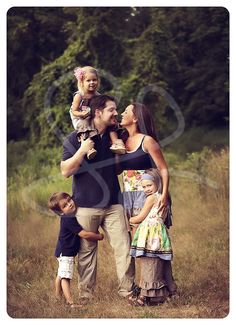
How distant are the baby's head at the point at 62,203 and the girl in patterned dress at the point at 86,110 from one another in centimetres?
46

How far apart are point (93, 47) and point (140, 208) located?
4240 mm

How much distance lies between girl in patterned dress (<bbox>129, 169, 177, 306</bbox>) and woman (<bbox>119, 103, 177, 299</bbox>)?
48mm

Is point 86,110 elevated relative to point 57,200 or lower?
elevated

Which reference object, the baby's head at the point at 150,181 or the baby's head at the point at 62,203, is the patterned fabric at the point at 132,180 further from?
the baby's head at the point at 62,203

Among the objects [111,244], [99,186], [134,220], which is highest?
[99,186]

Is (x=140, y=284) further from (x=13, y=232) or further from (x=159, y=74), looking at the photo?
(x=159, y=74)

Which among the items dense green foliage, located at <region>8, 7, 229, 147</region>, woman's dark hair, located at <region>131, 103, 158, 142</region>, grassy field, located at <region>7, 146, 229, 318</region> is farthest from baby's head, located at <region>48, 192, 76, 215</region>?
dense green foliage, located at <region>8, 7, 229, 147</region>

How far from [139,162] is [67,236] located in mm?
998

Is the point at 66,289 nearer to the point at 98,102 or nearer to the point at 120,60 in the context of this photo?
the point at 98,102

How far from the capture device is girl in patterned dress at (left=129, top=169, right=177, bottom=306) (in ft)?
25.0

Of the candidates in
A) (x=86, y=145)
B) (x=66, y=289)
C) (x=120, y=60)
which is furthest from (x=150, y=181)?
(x=120, y=60)

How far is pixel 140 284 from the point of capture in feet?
25.3

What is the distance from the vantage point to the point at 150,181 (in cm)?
761
